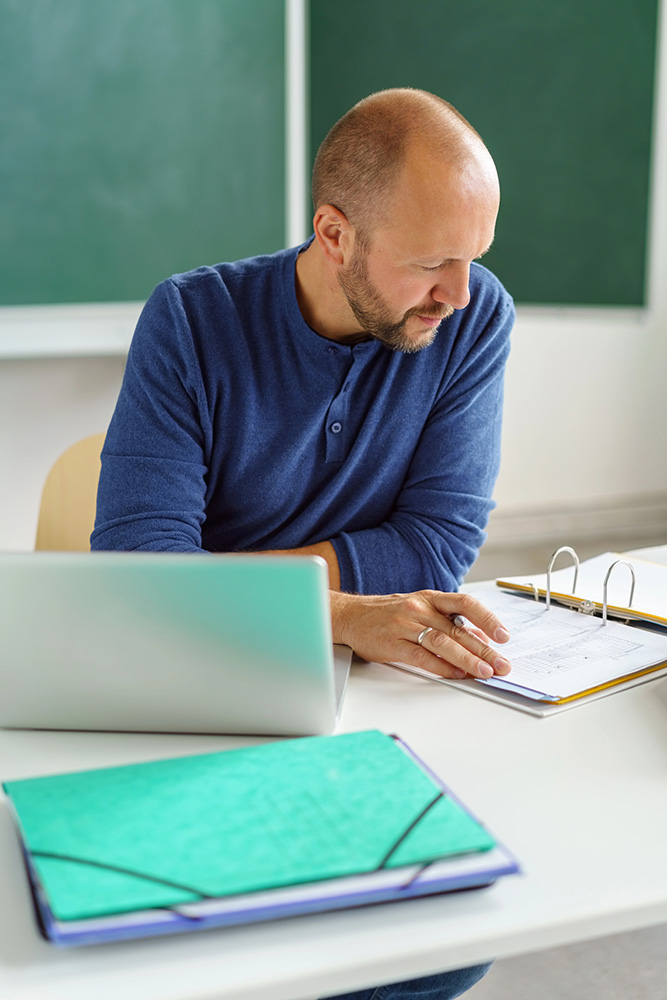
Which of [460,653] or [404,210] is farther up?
[404,210]

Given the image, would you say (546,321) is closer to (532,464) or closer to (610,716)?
(532,464)

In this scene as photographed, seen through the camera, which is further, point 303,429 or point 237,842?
point 303,429

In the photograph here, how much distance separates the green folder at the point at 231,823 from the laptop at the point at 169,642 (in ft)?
0.20

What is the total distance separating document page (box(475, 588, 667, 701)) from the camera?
98 centimetres

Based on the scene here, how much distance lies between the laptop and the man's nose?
0.64 meters

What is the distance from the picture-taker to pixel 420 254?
1277mm

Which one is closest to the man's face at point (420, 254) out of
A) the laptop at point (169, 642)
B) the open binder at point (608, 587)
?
the open binder at point (608, 587)

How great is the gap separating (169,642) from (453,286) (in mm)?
690

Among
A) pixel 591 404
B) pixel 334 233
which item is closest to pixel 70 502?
pixel 334 233

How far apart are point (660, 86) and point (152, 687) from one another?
12.2 ft

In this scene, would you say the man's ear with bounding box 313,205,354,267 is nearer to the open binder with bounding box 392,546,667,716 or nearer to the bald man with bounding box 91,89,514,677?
the bald man with bounding box 91,89,514,677

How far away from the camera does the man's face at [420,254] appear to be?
124cm

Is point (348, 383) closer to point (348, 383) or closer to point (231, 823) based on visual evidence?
point (348, 383)

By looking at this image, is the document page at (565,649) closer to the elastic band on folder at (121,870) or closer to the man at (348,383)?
the man at (348,383)
